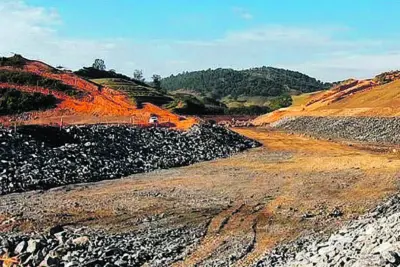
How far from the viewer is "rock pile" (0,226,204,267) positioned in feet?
55.2

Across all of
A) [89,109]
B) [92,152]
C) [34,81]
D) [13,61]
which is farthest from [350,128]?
[92,152]

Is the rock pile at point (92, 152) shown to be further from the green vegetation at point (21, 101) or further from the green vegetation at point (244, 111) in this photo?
the green vegetation at point (244, 111)

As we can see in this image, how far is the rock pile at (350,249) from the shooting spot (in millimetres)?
13508

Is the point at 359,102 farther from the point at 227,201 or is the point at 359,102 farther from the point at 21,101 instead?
the point at 227,201

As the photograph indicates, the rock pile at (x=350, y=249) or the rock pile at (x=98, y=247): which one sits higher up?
the rock pile at (x=350, y=249)

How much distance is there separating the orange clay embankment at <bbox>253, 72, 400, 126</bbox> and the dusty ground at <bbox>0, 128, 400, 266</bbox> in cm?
3474

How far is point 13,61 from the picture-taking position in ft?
185

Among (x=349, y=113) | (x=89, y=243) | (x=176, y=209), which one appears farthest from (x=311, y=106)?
(x=89, y=243)

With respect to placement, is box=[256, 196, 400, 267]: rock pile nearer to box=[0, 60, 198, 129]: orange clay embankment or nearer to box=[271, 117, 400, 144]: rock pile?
box=[0, 60, 198, 129]: orange clay embankment

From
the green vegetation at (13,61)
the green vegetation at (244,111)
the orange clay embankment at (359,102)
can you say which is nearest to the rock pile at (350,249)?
the green vegetation at (13,61)

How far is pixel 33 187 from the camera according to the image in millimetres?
28656

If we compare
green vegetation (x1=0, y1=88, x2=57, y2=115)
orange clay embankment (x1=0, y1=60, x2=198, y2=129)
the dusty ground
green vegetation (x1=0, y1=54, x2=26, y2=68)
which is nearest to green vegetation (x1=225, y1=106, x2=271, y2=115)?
orange clay embankment (x1=0, y1=60, x2=198, y2=129)

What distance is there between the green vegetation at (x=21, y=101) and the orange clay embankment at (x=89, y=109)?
2.78 feet

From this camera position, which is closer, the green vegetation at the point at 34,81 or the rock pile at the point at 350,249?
the rock pile at the point at 350,249
